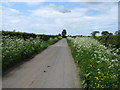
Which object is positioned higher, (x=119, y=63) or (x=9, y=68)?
(x=119, y=63)

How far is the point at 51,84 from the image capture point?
21.3ft

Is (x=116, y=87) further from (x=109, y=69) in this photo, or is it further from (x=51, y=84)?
(x=51, y=84)

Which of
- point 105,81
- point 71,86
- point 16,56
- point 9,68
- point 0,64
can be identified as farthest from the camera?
point 16,56

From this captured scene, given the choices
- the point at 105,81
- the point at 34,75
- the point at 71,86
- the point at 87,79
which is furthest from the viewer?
the point at 34,75

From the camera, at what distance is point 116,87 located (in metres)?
4.73

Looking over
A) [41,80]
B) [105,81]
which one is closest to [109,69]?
[105,81]

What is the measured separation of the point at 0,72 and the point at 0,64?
0.62 metres

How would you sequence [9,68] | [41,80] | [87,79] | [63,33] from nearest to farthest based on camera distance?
1. [87,79]
2. [41,80]
3. [9,68]
4. [63,33]

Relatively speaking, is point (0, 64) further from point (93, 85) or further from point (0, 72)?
point (93, 85)

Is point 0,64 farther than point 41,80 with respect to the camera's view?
Yes

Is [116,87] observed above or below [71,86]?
above

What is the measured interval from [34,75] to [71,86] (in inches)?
83.8

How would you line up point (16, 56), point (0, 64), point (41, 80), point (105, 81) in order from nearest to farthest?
point (105, 81)
point (41, 80)
point (0, 64)
point (16, 56)

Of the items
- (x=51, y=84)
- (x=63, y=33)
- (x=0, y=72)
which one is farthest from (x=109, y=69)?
(x=63, y=33)
